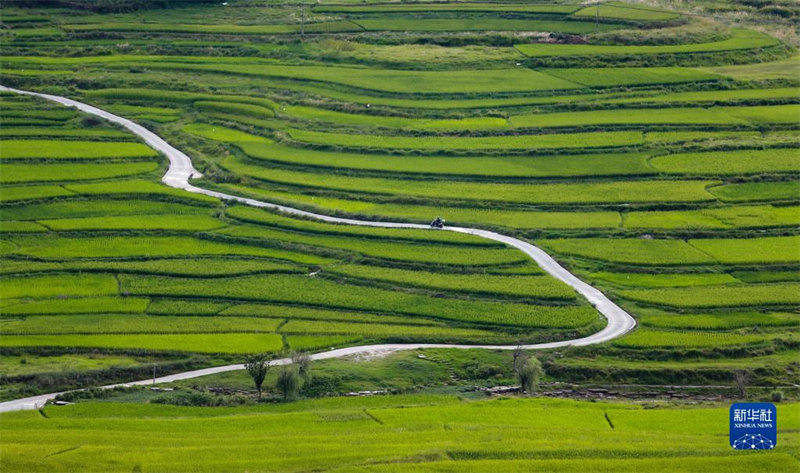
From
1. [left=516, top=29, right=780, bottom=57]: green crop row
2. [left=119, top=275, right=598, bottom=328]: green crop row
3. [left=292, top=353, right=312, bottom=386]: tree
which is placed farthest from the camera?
[left=516, top=29, right=780, bottom=57]: green crop row

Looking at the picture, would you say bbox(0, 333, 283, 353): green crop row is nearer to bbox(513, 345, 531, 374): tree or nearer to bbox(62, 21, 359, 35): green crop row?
bbox(513, 345, 531, 374): tree

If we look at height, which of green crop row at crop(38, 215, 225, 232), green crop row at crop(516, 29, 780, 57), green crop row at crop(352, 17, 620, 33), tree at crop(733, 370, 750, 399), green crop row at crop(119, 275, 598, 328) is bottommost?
tree at crop(733, 370, 750, 399)

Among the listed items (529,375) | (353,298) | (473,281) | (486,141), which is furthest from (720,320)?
(486,141)

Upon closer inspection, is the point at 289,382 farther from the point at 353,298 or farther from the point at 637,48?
the point at 637,48

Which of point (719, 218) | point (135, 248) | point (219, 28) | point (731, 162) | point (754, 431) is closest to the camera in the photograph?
point (754, 431)

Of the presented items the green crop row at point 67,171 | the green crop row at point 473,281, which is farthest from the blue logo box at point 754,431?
the green crop row at point 67,171

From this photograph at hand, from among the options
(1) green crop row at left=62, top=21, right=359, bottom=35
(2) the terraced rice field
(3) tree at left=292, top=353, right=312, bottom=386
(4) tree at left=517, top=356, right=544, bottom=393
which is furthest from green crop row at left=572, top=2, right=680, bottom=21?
(3) tree at left=292, top=353, right=312, bottom=386

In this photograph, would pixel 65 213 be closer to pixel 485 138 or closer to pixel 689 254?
pixel 485 138
